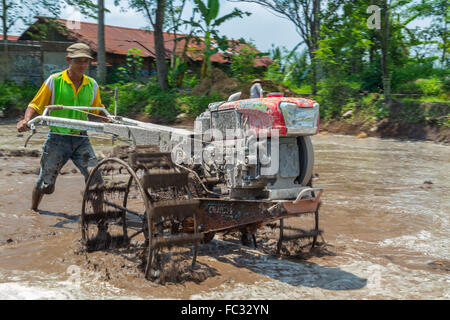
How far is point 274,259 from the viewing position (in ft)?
13.9

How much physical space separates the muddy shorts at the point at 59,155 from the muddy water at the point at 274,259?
503mm

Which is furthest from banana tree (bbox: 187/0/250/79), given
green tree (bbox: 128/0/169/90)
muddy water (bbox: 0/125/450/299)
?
muddy water (bbox: 0/125/450/299)

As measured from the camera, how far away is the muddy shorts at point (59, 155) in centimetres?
529

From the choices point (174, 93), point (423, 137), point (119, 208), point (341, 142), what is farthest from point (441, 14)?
point (119, 208)

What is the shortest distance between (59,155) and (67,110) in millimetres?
555

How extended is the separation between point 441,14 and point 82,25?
62.9 ft

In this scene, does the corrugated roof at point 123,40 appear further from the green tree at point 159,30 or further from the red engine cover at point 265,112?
the red engine cover at point 265,112

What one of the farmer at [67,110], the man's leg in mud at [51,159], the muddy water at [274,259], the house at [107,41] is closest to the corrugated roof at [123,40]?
the house at [107,41]

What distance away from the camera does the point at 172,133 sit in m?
4.15

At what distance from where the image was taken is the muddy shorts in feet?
17.4

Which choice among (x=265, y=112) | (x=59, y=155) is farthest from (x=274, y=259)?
(x=59, y=155)

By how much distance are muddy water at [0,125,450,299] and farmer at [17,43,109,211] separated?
2.28ft

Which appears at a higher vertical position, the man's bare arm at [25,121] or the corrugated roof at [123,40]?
the corrugated roof at [123,40]

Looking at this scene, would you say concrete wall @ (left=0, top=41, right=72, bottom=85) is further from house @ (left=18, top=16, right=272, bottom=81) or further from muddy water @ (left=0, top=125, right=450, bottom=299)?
muddy water @ (left=0, top=125, right=450, bottom=299)
